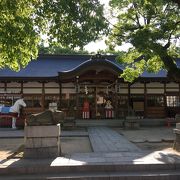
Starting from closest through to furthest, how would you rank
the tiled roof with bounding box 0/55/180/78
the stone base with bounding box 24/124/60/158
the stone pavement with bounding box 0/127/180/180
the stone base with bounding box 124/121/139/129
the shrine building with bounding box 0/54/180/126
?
the stone pavement with bounding box 0/127/180/180, the stone base with bounding box 24/124/60/158, the stone base with bounding box 124/121/139/129, the shrine building with bounding box 0/54/180/126, the tiled roof with bounding box 0/55/180/78

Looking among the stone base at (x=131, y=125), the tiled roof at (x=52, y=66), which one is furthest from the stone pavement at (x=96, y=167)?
the tiled roof at (x=52, y=66)

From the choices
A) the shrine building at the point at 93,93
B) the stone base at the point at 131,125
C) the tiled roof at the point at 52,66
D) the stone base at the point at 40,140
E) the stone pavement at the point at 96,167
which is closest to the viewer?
the stone pavement at the point at 96,167

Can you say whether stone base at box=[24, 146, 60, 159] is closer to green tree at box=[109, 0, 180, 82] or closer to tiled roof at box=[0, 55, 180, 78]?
green tree at box=[109, 0, 180, 82]

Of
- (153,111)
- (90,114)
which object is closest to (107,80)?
(90,114)

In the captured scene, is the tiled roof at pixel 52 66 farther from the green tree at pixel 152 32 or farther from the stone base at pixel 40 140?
the stone base at pixel 40 140

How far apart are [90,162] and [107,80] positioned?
15876mm

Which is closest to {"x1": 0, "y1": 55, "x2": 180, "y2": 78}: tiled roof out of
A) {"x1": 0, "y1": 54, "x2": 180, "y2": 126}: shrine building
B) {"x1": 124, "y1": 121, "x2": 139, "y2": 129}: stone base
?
{"x1": 0, "y1": 54, "x2": 180, "y2": 126}: shrine building

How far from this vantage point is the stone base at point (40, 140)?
912cm

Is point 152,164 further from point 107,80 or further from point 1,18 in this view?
point 107,80

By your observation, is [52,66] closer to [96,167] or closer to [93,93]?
[93,93]

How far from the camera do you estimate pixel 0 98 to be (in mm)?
24359

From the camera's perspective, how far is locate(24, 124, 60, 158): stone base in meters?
9.12

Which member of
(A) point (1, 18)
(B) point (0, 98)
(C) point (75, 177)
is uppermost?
(A) point (1, 18)

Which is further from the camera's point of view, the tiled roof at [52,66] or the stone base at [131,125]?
the tiled roof at [52,66]
